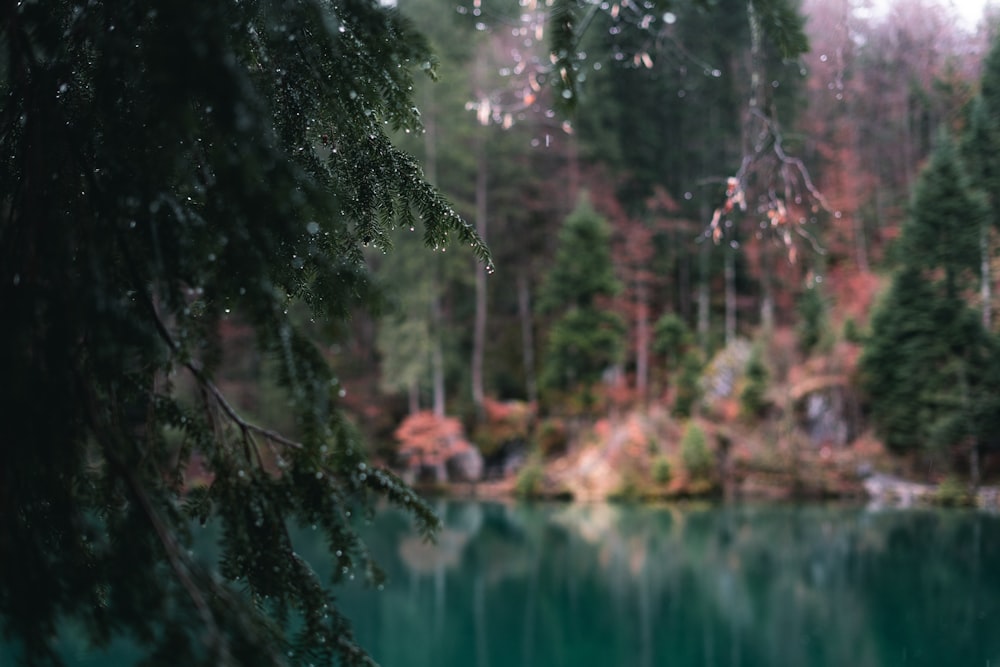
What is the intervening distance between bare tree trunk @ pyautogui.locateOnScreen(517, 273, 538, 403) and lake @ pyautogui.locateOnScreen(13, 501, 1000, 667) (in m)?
7.08

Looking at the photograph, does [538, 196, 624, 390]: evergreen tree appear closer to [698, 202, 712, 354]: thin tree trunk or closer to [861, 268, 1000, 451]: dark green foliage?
[698, 202, 712, 354]: thin tree trunk

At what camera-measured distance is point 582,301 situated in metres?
20.7

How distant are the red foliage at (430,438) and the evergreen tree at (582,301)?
314 cm

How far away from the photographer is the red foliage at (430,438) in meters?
19.5

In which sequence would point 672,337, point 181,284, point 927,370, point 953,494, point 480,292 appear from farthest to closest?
point 480,292
point 672,337
point 927,370
point 953,494
point 181,284

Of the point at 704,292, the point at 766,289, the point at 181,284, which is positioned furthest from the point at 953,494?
the point at 181,284

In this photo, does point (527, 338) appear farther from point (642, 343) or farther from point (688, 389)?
point (688, 389)

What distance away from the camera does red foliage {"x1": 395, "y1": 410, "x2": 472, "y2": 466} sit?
1950cm

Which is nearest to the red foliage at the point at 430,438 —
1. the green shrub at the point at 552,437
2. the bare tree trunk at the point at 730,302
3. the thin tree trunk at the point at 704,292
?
the green shrub at the point at 552,437

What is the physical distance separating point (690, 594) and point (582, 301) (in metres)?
12.3

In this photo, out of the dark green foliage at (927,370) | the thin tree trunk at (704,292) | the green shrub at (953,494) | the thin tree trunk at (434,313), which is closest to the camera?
the green shrub at (953,494)

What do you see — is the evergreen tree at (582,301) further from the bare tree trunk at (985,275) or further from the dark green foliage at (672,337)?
the bare tree trunk at (985,275)

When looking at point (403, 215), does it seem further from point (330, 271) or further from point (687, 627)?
point (687, 627)

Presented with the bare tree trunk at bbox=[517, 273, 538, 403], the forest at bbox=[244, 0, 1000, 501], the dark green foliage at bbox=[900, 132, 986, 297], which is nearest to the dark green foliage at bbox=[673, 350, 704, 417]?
the forest at bbox=[244, 0, 1000, 501]
